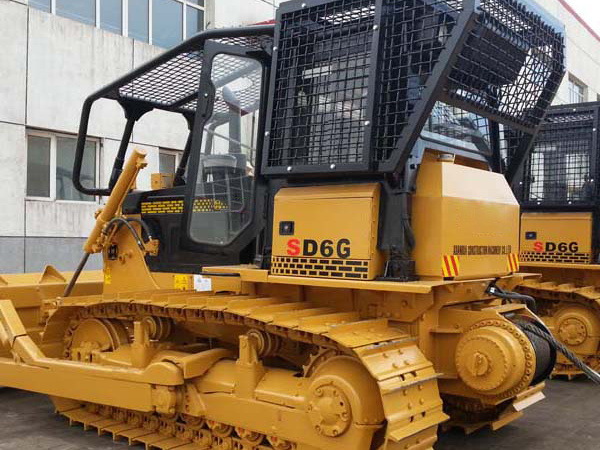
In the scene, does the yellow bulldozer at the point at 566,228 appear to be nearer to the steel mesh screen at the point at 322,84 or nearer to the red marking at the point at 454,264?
the red marking at the point at 454,264

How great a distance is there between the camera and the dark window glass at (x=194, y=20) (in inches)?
538

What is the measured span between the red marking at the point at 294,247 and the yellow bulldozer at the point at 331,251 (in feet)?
0.03

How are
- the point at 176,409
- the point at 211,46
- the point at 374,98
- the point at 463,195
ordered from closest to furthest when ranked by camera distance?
the point at 374,98 < the point at 463,195 < the point at 176,409 < the point at 211,46

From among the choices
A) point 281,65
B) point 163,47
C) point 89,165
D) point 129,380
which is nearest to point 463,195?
point 281,65

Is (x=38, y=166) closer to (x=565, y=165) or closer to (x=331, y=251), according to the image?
(x=565, y=165)

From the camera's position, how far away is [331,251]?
4.64 m

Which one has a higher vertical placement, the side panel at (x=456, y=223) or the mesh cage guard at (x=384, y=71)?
the mesh cage guard at (x=384, y=71)

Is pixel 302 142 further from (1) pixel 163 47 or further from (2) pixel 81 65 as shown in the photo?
(1) pixel 163 47

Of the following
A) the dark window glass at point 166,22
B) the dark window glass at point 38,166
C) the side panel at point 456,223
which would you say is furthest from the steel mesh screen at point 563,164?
the dark window glass at point 166,22

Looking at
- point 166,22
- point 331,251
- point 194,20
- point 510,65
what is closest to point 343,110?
point 331,251

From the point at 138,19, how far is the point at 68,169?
10.2 feet

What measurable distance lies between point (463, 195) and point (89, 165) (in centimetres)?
849

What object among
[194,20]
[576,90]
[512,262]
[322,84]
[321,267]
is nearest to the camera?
[321,267]

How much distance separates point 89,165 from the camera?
11.9 m
